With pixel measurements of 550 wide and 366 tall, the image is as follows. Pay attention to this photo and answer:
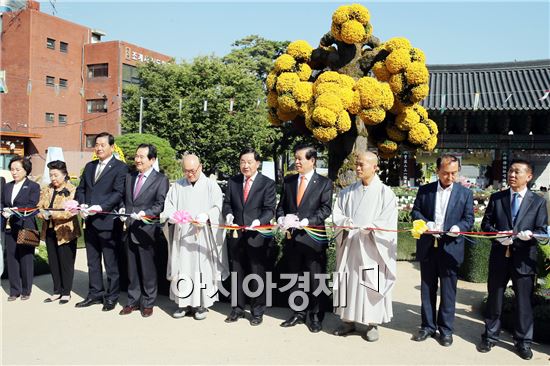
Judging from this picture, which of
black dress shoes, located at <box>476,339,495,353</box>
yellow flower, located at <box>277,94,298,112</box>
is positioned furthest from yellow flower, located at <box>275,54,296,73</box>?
black dress shoes, located at <box>476,339,495,353</box>

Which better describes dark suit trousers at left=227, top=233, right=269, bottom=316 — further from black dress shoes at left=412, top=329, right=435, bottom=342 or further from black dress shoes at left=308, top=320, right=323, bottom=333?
black dress shoes at left=412, top=329, right=435, bottom=342

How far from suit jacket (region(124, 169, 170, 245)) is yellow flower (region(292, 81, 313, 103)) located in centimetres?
451

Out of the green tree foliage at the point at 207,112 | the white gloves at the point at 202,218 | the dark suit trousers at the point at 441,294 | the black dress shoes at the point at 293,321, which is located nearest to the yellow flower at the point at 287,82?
the white gloves at the point at 202,218

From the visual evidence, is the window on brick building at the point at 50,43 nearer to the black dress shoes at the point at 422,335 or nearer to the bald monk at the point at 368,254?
the bald monk at the point at 368,254

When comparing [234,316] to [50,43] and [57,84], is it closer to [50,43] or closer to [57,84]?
[57,84]

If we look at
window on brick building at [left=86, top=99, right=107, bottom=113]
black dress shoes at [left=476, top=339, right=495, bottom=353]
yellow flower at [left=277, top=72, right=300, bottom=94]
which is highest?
window on brick building at [left=86, top=99, right=107, bottom=113]

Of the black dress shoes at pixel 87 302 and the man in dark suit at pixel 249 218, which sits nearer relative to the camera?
the man in dark suit at pixel 249 218

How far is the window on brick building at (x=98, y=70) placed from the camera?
32062 mm

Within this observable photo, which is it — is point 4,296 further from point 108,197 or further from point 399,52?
point 399,52

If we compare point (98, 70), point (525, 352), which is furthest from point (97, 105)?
point (525, 352)

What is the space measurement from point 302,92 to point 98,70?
27.1m

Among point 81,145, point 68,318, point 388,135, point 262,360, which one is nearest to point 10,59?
point 81,145

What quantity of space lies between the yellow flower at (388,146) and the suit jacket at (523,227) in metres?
5.70

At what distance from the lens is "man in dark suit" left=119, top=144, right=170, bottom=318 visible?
5211 millimetres
